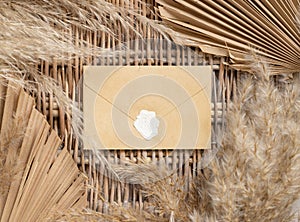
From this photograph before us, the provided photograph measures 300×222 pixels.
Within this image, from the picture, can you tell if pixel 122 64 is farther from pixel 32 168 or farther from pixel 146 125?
pixel 32 168

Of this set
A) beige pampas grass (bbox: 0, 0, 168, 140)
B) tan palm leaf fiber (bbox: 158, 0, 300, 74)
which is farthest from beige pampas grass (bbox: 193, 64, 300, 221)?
beige pampas grass (bbox: 0, 0, 168, 140)

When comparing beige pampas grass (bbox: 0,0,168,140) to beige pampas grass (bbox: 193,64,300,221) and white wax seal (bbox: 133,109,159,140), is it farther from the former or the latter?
beige pampas grass (bbox: 193,64,300,221)

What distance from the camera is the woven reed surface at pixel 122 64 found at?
2.79 ft

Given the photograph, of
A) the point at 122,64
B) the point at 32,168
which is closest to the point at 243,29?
the point at 122,64

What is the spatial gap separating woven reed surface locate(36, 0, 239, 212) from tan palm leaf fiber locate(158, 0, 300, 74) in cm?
2

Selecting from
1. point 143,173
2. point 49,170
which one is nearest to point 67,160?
point 49,170

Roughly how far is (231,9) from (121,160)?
0.33 m

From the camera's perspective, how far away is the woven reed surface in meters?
0.85

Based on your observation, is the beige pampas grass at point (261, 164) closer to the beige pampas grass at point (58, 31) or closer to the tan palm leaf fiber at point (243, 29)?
the tan palm leaf fiber at point (243, 29)

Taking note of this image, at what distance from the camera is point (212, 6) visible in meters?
0.84

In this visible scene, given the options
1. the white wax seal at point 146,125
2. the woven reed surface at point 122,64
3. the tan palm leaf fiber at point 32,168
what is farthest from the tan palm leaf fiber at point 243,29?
the tan palm leaf fiber at point 32,168

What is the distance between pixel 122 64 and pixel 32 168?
24 centimetres

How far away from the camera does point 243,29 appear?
0.85 metres

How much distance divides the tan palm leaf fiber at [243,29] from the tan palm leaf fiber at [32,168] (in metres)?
0.29
